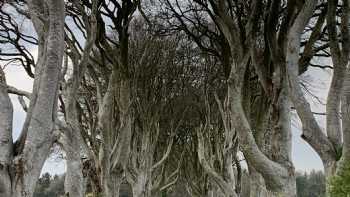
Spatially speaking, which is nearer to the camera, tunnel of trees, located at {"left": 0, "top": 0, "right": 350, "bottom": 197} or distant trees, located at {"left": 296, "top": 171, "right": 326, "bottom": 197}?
tunnel of trees, located at {"left": 0, "top": 0, "right": 350, "bottom": 197}

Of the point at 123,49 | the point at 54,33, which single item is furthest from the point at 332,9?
the point at 123,49

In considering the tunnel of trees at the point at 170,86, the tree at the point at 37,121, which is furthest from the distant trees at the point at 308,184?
the tree at the point at 37,121

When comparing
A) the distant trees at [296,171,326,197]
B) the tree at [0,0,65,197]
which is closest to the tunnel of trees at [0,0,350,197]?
the tree at [0,0,65,197]

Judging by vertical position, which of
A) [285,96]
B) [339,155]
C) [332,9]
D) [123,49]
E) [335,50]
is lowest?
[339,155]

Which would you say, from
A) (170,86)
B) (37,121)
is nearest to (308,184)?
(170,86)

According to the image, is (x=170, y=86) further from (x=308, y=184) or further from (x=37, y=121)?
(x=308, y=184)

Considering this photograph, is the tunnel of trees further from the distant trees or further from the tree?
the distant trees

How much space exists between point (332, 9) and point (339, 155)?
2.33 metres

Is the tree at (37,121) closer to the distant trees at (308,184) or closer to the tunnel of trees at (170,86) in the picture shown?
the tunnel of trees at (170,86)

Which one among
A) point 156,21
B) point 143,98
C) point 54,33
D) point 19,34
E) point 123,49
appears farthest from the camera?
point 143,98

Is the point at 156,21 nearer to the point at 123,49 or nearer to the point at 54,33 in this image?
the point at 123,49

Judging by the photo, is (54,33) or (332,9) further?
(332,9)

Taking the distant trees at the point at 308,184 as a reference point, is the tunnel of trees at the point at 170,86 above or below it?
above

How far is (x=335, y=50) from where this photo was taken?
749 cm
